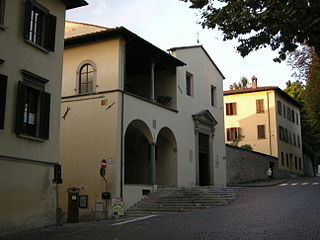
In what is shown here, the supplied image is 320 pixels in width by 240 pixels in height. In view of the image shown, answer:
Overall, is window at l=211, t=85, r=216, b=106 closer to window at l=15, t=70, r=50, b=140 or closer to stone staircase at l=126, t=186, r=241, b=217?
stone staircase at l=126, t=186, r=241, b=217

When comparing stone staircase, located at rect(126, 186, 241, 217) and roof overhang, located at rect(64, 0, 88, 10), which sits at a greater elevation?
roof overhang, located at rect(64, 0, 88, 10)

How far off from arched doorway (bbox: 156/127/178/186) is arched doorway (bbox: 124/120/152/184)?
643 millimetres

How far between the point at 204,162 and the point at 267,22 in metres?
18.2

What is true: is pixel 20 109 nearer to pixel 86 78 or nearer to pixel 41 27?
pixel 41 27

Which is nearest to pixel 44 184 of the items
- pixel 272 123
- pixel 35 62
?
pixel 35 62

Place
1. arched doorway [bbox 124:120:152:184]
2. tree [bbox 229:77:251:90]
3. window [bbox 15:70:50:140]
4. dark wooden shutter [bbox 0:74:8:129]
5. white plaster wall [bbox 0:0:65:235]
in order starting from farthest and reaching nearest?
tree [bbox 229:77:251:90], arched doorway [bbox 124:120:152:184], window [bbox 15:70:50:140], white plaster wall [bbox 0:0:65:235], dark wooden shutter [bbox 0:74:8:129]

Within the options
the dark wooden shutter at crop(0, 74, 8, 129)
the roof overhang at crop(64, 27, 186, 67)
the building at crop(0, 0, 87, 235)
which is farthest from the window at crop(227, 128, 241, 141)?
the dark wooden shutter at crop(0, 74, 8, 129)

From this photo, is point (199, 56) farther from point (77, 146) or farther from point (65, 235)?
point (65, 235)

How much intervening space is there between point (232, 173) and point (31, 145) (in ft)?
72.5

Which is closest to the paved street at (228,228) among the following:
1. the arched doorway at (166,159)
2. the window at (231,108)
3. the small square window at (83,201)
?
the small square window at (83,201)

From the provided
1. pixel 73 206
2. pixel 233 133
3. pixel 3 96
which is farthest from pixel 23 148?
pixel 233 133

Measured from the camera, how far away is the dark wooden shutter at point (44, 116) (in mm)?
14047

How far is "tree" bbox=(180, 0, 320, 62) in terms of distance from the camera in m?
9.59

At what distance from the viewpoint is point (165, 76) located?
24.9 meters
